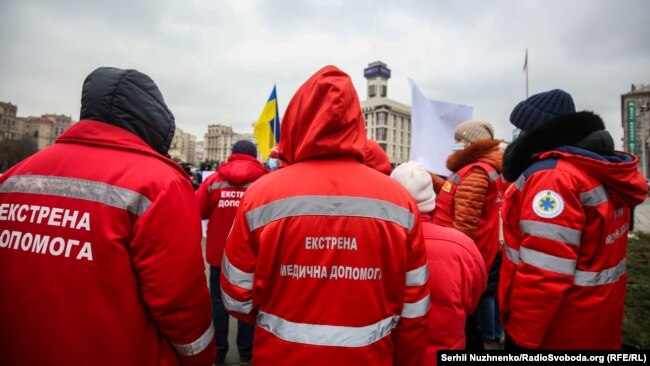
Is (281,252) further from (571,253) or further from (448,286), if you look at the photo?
(571,253)

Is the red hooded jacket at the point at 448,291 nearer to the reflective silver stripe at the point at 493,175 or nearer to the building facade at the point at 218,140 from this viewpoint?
the reflective silver stripe at the point at 493,175

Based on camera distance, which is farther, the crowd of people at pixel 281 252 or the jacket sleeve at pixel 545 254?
the jacket sleeve at pixel 545 254

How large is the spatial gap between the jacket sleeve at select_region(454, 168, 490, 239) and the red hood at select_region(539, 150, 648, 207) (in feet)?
3.87

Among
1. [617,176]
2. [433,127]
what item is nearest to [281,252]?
[617,176]

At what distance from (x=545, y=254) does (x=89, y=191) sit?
2363mm

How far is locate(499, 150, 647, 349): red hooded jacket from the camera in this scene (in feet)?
6.48

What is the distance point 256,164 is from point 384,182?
2408 millimetres

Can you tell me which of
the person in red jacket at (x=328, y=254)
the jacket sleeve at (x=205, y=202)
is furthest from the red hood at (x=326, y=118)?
the jacket sleeve at (x=205, y=202)

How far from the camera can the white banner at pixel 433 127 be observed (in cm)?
493

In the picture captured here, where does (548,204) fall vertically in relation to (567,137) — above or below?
below

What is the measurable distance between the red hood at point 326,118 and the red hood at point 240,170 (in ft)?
6.42

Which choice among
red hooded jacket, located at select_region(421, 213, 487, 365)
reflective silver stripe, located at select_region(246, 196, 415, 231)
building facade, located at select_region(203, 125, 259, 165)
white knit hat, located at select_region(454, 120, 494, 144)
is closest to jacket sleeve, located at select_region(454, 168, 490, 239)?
white knit hat, located at select_region(454, 120, 494, 144)

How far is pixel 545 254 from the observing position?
1993 mm

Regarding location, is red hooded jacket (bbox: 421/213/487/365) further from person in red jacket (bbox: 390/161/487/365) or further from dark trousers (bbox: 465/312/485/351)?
dark trousers (bbox: 465/312/485/351)
